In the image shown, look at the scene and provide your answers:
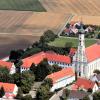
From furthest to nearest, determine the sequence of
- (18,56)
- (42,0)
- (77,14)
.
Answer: (42,0), (77,14), (18,56)

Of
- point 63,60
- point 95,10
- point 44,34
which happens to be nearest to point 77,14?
point 95,10

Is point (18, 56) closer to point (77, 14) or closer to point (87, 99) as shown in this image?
point (87, 99)

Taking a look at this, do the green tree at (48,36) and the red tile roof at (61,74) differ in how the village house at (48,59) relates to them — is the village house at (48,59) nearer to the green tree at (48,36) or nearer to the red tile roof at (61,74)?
the red tile roof at (61,74)

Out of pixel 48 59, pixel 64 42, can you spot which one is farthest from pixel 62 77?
pixel 64 42

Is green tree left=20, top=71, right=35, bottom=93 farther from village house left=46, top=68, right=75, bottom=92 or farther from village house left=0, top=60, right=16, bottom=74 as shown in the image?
village house left=0, top=60, right=16, bottom=74

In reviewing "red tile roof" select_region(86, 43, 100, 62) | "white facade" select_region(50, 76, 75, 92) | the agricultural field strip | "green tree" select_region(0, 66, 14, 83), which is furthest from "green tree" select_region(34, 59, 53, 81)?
the agricultural field strip

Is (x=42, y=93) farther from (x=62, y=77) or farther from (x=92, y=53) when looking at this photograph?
(x=92, y=53)
